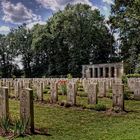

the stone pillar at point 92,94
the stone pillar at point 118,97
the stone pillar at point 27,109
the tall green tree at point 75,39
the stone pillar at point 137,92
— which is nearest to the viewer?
the stone pillar at point 27,109

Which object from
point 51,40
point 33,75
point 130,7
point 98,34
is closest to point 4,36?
point 33,75

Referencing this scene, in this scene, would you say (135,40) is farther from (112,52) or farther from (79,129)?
(79,129)

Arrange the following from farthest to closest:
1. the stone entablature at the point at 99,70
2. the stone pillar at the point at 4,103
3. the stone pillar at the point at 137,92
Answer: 1. the stone entablature at the point at 99,70
2. the stone pillar at the point at 137,92
3. the stone pillar at the point at 4,103

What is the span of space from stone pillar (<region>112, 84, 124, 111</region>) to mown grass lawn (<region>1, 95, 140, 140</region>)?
0.49 metres

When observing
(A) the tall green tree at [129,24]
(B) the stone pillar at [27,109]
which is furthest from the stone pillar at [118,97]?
(A) the tall green tree at [129,24]

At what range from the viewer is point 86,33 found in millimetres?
78500

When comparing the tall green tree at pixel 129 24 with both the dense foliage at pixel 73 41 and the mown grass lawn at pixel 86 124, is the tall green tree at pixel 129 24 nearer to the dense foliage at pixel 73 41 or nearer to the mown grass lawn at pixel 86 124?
the dense foliage at pixel 73 41

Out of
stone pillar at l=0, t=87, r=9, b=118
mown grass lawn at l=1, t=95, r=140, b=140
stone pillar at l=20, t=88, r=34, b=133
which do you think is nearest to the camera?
mown grass lawn at l=1, t=95, r=140, b=140

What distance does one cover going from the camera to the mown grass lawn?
11.8m

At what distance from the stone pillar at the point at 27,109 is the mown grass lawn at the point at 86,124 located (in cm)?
60

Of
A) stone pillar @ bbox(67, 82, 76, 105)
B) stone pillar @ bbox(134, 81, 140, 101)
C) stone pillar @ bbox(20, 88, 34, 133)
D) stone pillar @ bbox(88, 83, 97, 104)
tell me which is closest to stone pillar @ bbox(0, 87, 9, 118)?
stone pillar @ bbox(20, 88, 34, 133)

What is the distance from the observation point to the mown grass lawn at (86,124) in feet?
38.8

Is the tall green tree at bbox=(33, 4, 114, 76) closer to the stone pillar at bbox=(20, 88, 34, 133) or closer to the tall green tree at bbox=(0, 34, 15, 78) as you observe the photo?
the tall green tree at bbox=(0, 34, 15, 78)

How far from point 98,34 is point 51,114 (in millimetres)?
63216
